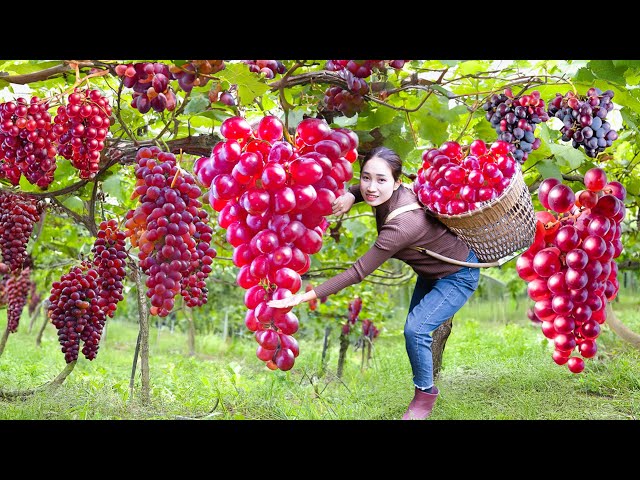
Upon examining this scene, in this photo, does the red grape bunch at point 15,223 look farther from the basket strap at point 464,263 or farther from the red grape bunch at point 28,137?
the basket strap at point 464,263

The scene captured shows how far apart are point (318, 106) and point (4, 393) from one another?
140 centimetres

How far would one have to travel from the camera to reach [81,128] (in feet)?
6.54

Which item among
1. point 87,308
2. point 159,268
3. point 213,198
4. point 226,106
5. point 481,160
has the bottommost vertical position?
point 87,308

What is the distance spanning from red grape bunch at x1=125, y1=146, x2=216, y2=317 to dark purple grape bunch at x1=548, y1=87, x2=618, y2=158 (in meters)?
1.17

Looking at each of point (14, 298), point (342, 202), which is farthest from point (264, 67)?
point (14, 298)

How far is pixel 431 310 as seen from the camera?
1.97 m

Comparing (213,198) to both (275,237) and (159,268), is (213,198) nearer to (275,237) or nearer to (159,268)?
(275,237)

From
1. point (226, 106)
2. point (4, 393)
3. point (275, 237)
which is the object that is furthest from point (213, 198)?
point (4, 393)

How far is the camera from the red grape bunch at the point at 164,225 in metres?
1.94

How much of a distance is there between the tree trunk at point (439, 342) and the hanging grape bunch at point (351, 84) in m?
0.84

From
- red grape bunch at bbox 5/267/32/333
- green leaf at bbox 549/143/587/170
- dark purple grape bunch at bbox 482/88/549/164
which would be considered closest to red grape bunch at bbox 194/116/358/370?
dark purple grape bunch at bbox 482/88/549/164

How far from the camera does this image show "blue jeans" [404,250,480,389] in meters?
1.97

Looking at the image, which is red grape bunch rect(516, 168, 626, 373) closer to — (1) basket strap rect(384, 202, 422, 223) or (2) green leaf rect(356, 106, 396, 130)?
(1) basket strap rect(384, 202, 422, 223)

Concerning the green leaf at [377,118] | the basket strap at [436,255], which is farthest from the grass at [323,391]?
the green leaf at [377,118]
